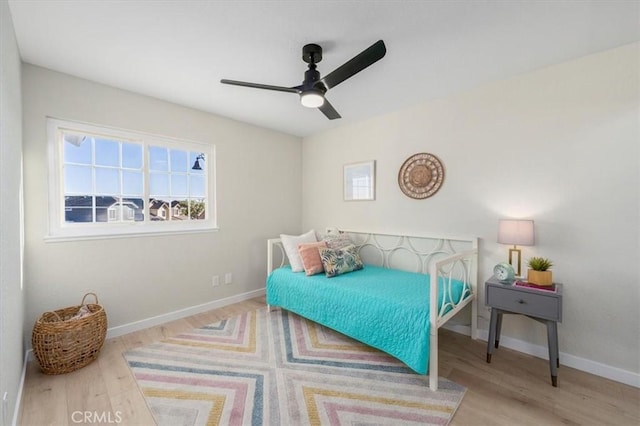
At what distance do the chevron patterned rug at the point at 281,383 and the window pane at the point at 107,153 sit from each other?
5.71ft

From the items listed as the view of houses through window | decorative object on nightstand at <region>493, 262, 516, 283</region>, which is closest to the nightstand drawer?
decorative object on nightstand at <region>493, 262, 516, 283</region>

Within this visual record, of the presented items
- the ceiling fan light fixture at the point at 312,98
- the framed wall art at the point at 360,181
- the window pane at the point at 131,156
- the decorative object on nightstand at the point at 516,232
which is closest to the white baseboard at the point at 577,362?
the decorative object on nightstand at the point at 516,232

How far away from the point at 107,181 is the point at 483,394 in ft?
11.6

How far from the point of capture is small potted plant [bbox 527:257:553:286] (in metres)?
1.99

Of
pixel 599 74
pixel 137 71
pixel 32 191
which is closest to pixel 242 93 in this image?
pixel 137 71

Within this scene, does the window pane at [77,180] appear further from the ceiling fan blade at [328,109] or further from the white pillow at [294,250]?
the ceiling fan blade at [328,109]

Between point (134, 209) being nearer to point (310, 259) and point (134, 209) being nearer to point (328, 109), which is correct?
point (310, 259)

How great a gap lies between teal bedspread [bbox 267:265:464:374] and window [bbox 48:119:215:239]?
130 cm

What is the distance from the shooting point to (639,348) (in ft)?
6.14

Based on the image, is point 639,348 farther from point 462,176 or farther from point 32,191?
point 32,191

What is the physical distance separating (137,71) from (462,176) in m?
3.05

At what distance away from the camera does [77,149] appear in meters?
2.43

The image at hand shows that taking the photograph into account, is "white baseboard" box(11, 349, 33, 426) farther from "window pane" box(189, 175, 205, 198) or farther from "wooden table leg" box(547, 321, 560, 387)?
"wooden table leg" box(547, 321, 560, 387)

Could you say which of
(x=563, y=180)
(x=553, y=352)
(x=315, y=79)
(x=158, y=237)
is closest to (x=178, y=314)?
(x=158, y=237)
